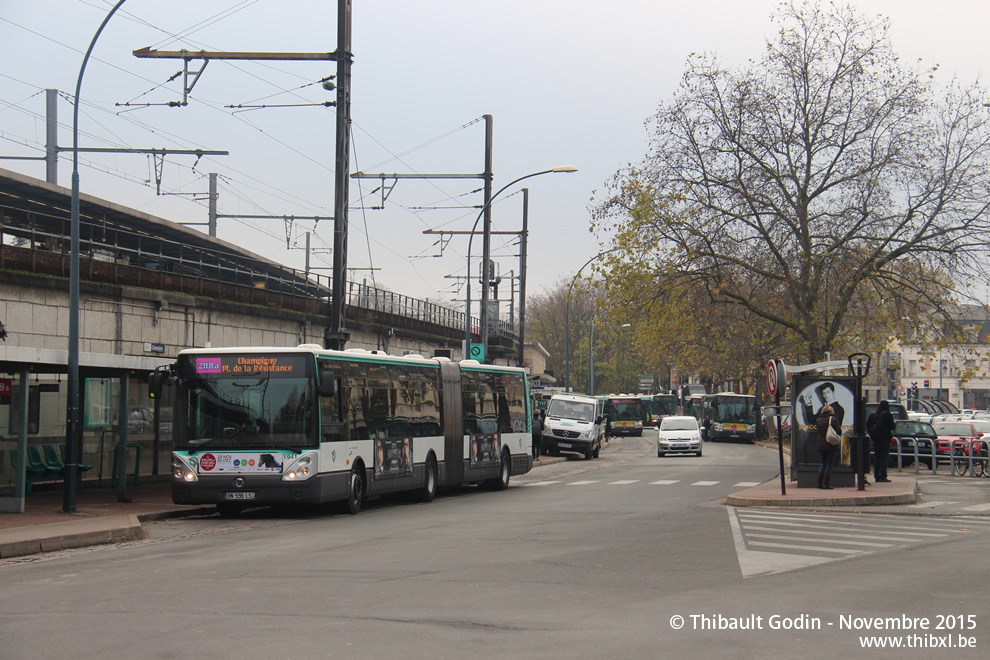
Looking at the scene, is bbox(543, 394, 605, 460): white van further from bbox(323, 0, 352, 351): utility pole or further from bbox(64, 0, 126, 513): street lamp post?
bbox(64, 0, 126, 513): street lamp post

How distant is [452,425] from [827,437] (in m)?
7.86

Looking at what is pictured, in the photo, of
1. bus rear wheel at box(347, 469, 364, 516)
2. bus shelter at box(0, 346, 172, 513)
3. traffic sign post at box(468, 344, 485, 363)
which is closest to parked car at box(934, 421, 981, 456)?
traffic sign post at box(468, 344, 485, 363)

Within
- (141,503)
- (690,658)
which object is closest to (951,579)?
(690,658)

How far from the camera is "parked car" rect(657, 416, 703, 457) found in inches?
1816

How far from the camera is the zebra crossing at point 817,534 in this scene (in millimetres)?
12062

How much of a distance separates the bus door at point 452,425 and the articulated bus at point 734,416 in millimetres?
47511

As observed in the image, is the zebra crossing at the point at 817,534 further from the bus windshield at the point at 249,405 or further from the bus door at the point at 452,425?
the bus windshield at the point at 249,405

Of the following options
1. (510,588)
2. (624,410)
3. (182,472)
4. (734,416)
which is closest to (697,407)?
(624,410)

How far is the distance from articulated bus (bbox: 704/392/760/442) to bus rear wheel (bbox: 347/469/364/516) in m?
52.2

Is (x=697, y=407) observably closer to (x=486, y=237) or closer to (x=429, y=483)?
(x=486, y=237)

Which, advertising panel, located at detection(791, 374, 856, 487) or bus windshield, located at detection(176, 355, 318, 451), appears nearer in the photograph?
bus windshield, located at detection(176, 355, 318, 451)

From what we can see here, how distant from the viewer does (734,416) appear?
226 ft

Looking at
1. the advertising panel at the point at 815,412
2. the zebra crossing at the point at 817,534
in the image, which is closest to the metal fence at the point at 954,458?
the advertising panel at the point at 815,412

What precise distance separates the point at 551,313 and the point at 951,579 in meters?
102
